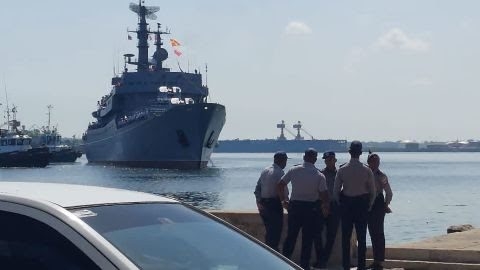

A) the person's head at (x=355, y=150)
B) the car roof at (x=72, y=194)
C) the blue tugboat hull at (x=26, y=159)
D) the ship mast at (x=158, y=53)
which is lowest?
the blue tugboat hull at (x=26, y=159)

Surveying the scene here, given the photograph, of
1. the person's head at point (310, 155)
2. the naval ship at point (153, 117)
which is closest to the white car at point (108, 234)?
the person's head at point (310, 155)

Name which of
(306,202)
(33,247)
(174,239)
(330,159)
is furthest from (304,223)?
(33,247)

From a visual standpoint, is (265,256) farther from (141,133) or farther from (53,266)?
(141,133)

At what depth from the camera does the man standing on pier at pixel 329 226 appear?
959 cm

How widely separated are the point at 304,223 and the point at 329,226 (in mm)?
518

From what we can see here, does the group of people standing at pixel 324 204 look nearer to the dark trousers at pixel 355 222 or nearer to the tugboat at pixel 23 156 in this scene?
the dark trousers at pixel 355 222

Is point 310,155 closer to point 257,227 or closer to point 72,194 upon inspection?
Result: point 257,227

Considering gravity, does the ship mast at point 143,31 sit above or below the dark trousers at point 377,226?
above

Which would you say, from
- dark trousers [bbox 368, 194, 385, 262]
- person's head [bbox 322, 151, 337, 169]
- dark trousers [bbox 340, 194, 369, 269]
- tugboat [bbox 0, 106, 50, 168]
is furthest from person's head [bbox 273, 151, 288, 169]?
tugboat [bbox 0, 106, 50, 168]

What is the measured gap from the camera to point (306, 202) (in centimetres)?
934

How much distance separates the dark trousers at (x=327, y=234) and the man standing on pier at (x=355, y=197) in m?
0.31

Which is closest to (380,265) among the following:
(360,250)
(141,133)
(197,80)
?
(360,250)

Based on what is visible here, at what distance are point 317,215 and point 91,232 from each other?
6.54 m

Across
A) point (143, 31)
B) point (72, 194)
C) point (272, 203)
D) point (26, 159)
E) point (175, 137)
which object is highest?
point (143, 31)
